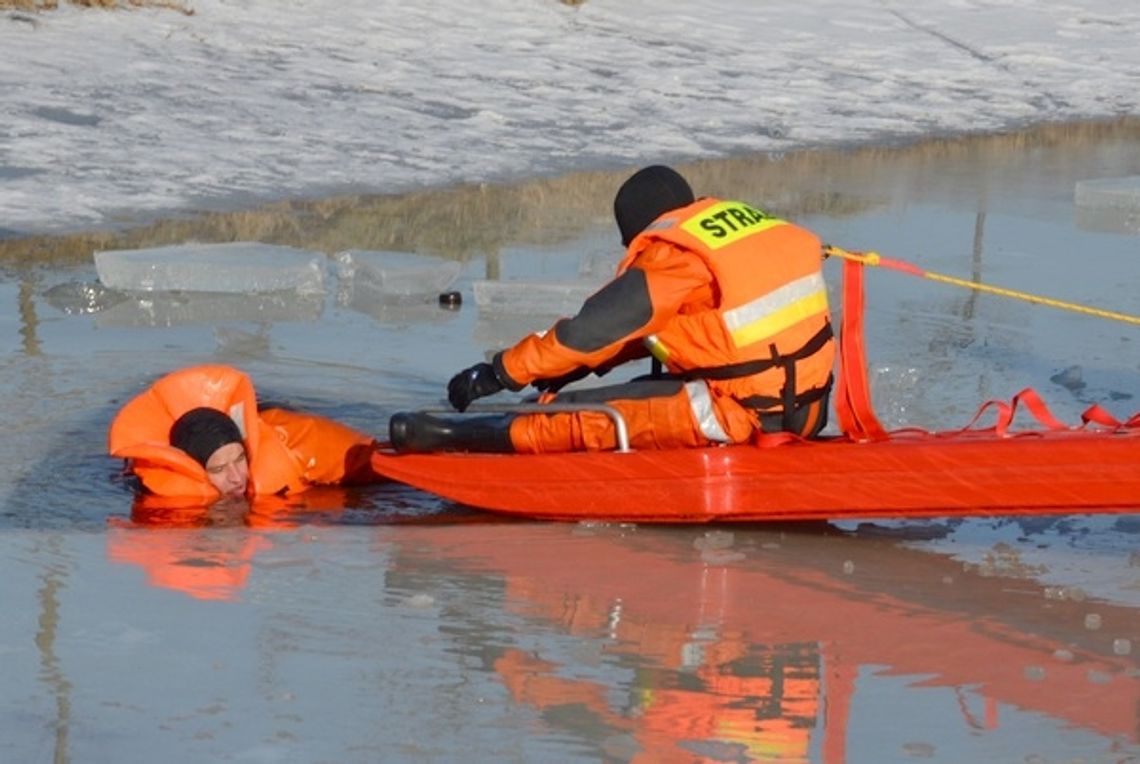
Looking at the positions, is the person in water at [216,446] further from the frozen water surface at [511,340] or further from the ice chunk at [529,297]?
the ice chunk at [529,297]

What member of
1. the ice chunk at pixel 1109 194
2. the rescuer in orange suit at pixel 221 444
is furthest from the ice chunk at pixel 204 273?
the ice chunk at pixel 1109 194

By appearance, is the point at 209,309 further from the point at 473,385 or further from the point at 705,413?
the point at 705,413

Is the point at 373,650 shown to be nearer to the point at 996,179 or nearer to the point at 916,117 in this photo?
the point at 996,179

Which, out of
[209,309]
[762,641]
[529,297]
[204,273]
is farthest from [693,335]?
[204,273]

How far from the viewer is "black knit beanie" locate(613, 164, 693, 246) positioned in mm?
5598

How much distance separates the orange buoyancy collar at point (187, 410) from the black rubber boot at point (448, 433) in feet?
1.23

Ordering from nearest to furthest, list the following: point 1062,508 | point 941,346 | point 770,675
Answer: point 770,675, point 1062,508, point 941,346

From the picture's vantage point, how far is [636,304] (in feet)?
17.5

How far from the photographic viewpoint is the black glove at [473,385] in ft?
18.7

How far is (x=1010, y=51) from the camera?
15.7m

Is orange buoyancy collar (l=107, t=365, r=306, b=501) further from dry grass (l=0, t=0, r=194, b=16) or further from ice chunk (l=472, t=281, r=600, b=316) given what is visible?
dry grass (l=0, t=0, r=194, b=16)

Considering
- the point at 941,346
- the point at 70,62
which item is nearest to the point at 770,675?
the point at 941,346

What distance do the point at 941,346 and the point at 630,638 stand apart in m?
3.35

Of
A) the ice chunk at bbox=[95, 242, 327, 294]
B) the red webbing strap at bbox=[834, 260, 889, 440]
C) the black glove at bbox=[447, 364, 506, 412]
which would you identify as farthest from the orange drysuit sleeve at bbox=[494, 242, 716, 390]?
the ice chunk at bbox=[95, 242, 327, 294]
